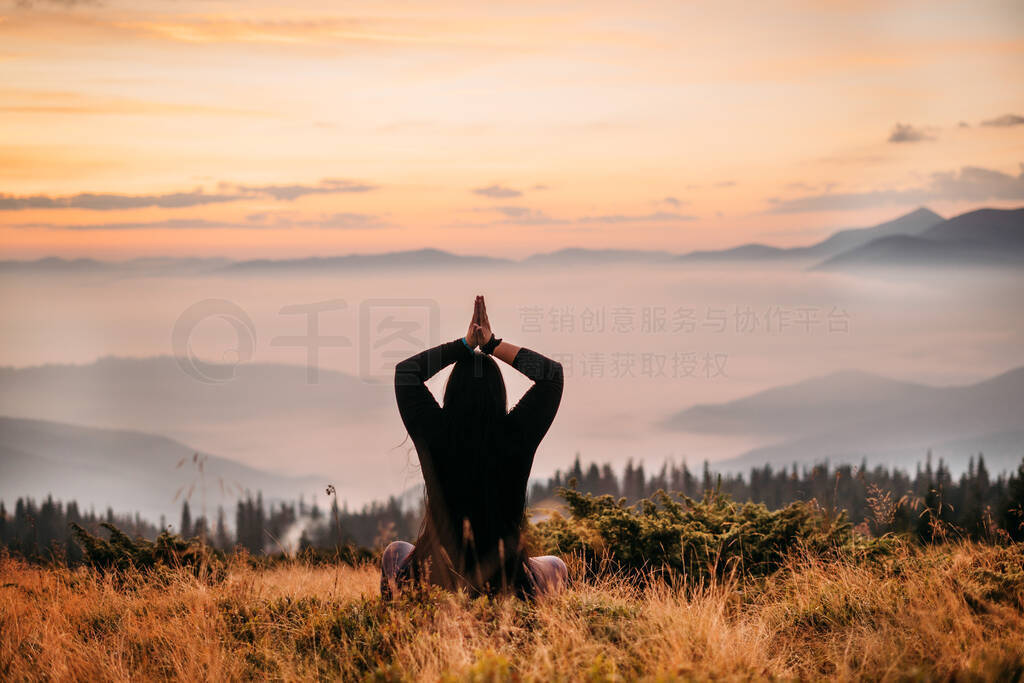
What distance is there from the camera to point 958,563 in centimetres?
693

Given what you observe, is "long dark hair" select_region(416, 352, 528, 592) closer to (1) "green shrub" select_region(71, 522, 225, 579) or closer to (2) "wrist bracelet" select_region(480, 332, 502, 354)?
(2) "wrist bracelet" select_region(480, 332, 502, 354)

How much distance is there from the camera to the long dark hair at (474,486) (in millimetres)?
5156

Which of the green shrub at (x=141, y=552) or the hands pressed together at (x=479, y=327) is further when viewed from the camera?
the green shrub at (x=141, y=552)

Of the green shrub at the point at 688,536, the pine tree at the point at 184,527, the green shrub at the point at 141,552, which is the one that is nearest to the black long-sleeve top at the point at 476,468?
the green shrub at the point at 688,536

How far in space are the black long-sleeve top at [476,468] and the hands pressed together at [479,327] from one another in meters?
0.08

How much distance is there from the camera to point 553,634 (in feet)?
16.4

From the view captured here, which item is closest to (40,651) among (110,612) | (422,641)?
(110,612)

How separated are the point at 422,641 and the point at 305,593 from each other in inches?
112

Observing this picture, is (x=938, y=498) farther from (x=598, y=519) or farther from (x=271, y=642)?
(x=271, y=642)

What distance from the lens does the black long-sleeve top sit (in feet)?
16.9

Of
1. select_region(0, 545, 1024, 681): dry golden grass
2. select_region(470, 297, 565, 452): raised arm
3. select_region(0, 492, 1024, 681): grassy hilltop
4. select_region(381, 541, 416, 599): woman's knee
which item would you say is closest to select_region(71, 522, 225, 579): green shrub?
select_region(0, 492, 1024, 681): grassy hilltop

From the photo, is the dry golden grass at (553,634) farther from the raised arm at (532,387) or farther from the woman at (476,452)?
the raised arm at (532,387)

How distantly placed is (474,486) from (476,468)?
124 mm

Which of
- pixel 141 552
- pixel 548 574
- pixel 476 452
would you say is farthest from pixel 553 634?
pixel 141 552
